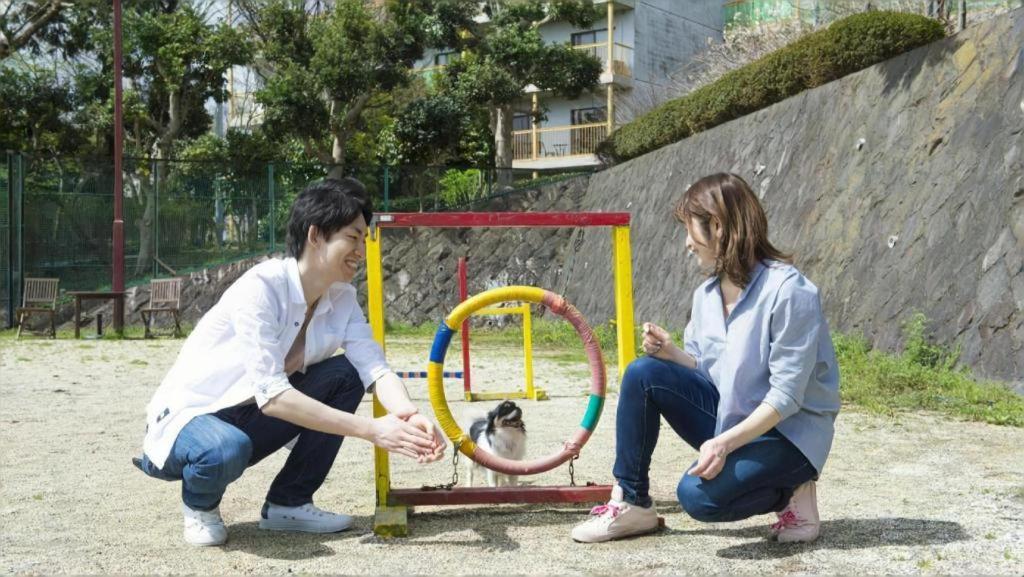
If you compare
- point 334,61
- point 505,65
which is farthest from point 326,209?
point 505,65

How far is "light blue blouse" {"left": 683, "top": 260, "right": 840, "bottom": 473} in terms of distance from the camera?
251cm

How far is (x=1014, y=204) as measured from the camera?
6.76 m

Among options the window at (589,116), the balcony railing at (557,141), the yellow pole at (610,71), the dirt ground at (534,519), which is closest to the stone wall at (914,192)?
the dirt ground at (534,519)

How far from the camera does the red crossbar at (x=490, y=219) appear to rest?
350 cm

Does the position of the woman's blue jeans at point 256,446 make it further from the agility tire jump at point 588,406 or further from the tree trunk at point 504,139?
the tree trunk at point 504,139

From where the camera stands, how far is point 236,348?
9.42ft

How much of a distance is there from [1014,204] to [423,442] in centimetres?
579

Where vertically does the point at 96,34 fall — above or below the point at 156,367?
above

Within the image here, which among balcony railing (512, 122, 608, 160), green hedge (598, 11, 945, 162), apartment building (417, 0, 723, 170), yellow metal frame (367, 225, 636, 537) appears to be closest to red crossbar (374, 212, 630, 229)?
yellow metal frame (367, 225, 636, 537)

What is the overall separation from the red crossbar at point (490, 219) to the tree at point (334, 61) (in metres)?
15.2

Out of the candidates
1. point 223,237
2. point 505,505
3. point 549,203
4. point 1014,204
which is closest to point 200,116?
point 223,237

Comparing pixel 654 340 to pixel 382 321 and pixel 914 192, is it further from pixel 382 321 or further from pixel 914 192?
pixel 914 192

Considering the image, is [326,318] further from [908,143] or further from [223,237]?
[223,237]

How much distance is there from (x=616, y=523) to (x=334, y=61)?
16.5m
